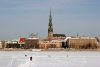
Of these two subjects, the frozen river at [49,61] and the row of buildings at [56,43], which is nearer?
the frozen river at [49,61]

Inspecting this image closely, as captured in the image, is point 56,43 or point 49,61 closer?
point 49,61

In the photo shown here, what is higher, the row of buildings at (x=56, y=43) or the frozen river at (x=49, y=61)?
the row of buildings at (x=56, y=43)

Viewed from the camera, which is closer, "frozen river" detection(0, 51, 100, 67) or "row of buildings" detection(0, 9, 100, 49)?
"frozen river" detection(0, 51, 100, 67)

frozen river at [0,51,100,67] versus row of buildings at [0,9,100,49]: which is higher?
row of buildings at [0,9,100,49]

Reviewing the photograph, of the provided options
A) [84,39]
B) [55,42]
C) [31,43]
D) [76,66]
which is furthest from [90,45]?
[76,66]

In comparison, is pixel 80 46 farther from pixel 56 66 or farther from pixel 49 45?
pixel 56 66

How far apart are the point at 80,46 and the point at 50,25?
31.0 metres

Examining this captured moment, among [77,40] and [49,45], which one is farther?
[49,45]

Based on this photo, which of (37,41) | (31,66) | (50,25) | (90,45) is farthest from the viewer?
(50,25)

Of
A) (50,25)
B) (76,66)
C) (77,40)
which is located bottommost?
(76,66)

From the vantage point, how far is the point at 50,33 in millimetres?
120812

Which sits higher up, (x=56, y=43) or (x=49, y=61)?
(x=56, y=43)

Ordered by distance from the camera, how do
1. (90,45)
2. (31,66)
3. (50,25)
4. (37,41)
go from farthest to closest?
(50,25) < (37,41) < (90,45) < (31,66)

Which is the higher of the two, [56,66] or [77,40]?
[77,40]
